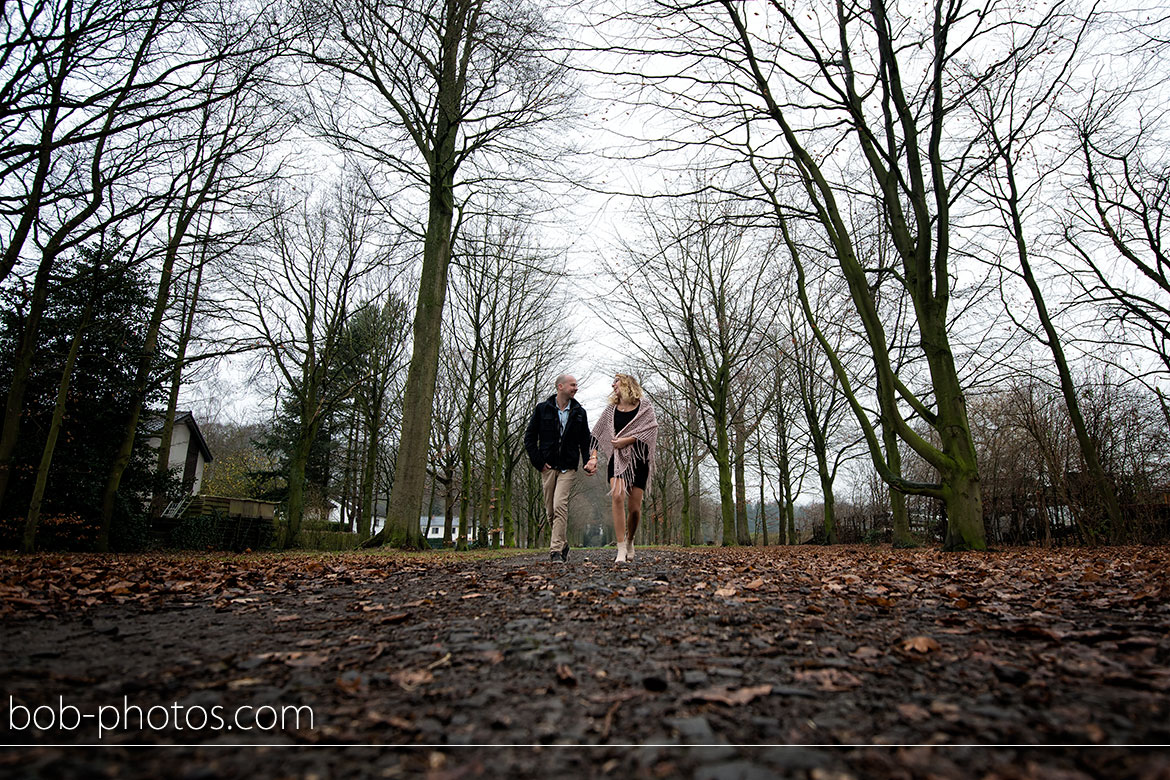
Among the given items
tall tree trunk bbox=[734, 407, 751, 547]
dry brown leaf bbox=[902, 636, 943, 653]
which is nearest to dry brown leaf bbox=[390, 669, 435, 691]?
dry brown leaf bbox=[902, 636, 943, 653]

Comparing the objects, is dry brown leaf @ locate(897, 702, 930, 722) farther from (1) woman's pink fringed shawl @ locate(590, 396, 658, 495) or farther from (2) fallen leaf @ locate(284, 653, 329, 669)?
(1) woman's pink fringed shawl @ locate(590, 396, 658, 495)

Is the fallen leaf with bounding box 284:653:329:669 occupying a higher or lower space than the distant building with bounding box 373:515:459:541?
higher

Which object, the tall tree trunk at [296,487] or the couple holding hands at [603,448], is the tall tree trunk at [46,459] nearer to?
the tall tree trunk at [296,487]

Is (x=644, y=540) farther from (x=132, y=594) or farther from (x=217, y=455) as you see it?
(x=132, y=594)

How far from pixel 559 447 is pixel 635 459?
0.99 m

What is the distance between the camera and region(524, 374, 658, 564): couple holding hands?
654 centimetres

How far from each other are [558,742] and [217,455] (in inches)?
2191

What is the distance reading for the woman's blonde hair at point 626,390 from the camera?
675 centimetres

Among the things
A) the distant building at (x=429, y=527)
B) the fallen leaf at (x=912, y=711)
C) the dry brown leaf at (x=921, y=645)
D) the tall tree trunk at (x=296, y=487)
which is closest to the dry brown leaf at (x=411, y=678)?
the fallen leaf at (x=912, y=711)

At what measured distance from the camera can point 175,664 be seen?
7.69 feet

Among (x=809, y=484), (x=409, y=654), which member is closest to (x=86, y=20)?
(x=409, y=654)

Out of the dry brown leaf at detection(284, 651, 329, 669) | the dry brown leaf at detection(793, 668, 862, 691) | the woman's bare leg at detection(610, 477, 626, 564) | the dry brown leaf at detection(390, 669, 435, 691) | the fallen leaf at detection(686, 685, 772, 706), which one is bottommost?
the dry brown leaf at detection(390, 669, 435, 691)

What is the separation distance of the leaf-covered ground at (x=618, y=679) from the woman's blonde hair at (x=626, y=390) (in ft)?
9.91

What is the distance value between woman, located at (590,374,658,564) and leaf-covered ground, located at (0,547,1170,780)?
7.79 ft
